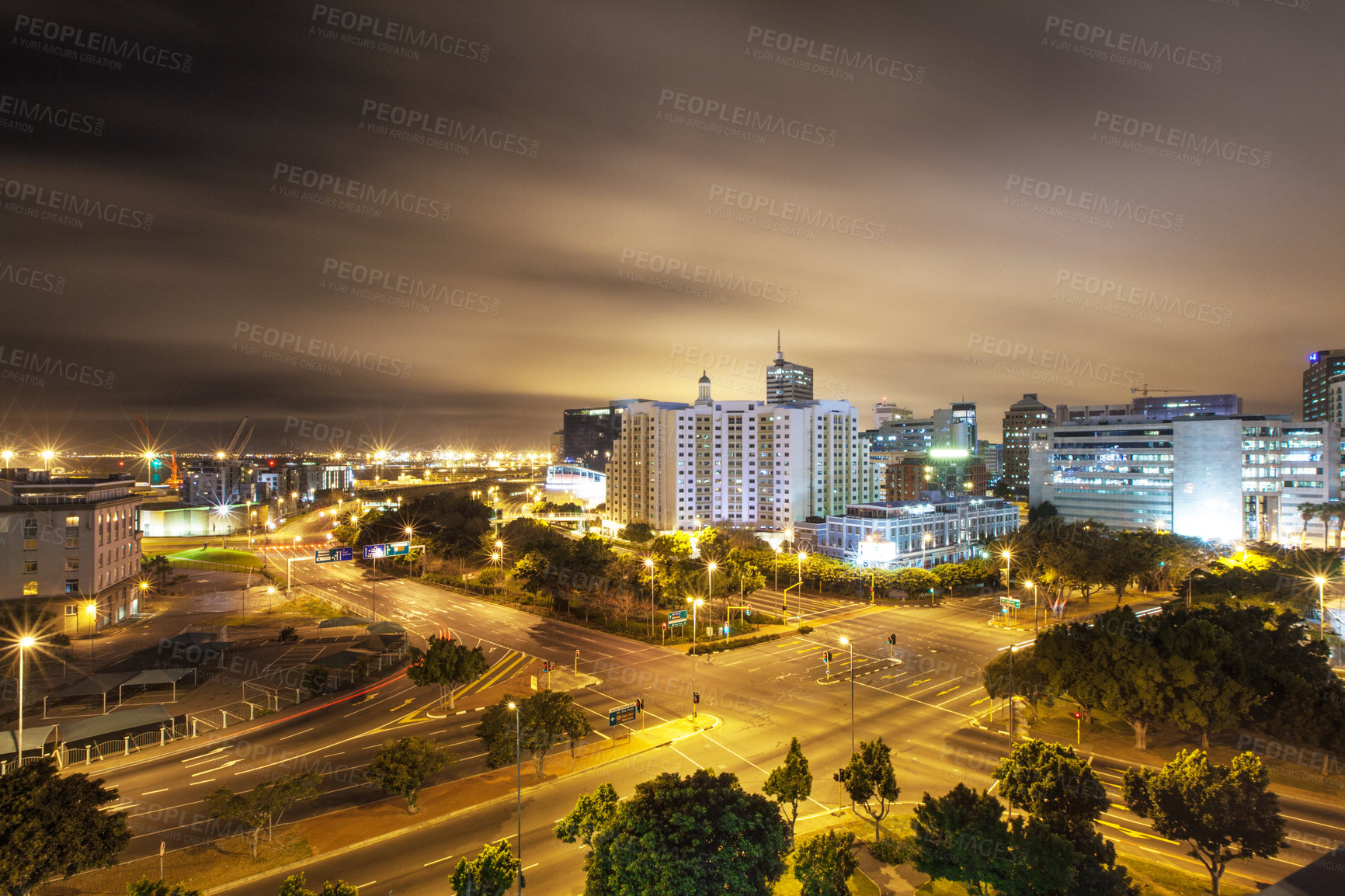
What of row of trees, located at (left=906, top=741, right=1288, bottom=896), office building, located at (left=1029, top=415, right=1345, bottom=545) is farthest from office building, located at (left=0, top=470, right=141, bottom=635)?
office building, located at (left=1029, top=415, right=1345, bottom=545)

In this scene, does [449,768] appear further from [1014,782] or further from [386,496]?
[386,496]

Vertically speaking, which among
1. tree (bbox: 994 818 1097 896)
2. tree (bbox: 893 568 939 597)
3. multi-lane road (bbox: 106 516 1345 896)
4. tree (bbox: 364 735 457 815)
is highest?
tree (bbox: 994 818 1097 896)

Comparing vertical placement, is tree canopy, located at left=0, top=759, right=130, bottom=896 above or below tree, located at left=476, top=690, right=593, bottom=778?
above

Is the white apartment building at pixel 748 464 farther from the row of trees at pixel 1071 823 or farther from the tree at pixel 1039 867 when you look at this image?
the tree at pixel 1039 867

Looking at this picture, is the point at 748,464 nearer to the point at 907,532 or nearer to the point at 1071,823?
the point at 907,532

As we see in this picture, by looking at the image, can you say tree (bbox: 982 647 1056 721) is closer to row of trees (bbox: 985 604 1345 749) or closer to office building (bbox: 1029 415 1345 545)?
row of trees (bbox: 985 604 1345 749)

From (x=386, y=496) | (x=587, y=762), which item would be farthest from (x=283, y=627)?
(x=386, y=496)
